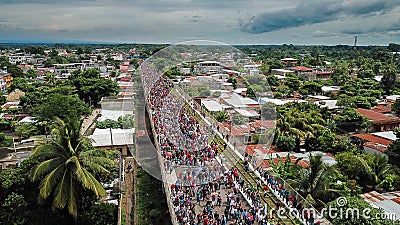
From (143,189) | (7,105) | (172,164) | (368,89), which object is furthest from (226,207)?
(368,89)

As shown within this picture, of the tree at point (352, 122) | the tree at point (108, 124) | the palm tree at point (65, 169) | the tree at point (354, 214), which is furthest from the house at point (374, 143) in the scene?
the tree at point (108, 124)

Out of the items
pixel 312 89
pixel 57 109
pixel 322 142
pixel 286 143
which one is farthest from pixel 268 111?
pixel 312 89

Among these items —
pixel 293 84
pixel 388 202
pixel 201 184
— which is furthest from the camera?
pixel 293 84

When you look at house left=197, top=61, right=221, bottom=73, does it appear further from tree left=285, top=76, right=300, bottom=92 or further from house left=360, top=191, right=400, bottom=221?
tree left=285, top=76, right=300, bottom=92

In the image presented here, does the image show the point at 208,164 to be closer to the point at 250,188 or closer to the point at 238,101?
the point at 250,188

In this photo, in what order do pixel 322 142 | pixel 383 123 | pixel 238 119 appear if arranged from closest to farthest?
pixel 322 142
pixel 238 119
pixel 383 123

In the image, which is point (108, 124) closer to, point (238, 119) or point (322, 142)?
point (238, 119)

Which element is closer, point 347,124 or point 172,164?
point 172,164
